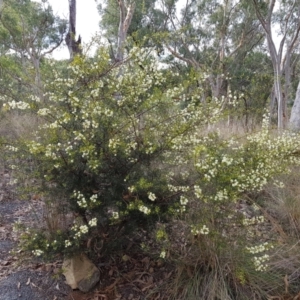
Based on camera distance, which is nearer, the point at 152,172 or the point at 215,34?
the point at 152,172

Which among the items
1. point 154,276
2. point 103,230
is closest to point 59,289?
point 103,230

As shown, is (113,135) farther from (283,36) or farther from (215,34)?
(215,34)

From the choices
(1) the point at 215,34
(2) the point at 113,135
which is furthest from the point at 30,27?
(2) the point at 113,135

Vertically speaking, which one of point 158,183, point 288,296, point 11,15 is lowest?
point 288,296

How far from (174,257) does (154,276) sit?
33cm

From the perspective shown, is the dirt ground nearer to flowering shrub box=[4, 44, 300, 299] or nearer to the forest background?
the forest background

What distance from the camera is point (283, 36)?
8.82 meters

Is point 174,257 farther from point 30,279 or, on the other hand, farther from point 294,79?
point 294,79

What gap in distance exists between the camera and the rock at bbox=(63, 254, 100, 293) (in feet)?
8.54

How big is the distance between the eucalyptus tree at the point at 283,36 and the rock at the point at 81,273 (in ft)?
11.2

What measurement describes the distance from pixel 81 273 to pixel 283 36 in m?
8.69

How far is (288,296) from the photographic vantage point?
2395 millimetres

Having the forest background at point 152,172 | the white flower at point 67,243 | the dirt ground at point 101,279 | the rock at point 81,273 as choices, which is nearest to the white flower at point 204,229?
the forest background at point 152,172

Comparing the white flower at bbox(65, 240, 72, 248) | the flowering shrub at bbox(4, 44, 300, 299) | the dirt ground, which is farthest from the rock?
the white flower at bbox(65, 240, 72, 248)
